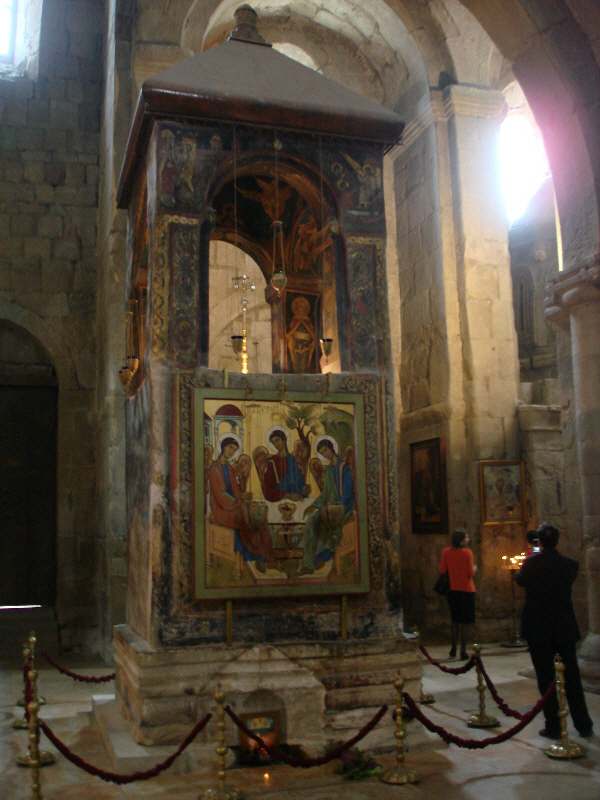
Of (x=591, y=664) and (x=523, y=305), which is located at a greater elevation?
(x=523, y=305)

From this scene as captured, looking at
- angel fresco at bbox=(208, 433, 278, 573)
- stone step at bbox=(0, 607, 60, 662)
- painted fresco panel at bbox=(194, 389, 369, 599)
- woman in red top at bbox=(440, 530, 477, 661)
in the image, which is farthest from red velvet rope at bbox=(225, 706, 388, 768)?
stone step at bbox=(0, 607, 60, 662)

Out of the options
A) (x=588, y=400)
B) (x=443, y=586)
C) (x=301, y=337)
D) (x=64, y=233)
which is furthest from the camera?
(x=64, y=233)

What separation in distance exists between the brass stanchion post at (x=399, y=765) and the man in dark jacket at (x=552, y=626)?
1382 mm

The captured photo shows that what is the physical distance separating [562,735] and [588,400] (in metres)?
3.73

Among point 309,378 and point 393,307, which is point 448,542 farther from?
point 309,378

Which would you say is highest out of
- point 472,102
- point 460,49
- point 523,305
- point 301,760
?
point 460,49

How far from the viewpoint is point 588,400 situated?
7.96m

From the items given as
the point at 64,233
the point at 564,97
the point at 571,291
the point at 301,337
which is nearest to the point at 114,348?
the point at 64,233

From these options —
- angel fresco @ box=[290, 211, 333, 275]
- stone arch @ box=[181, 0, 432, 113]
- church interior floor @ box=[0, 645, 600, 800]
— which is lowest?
church interior floor @ box=[0, 645, 600, 800]

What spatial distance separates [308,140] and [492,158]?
219 inches

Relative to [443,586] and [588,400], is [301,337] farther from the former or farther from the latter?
[443,586]

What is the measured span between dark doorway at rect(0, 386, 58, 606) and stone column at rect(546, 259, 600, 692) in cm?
733

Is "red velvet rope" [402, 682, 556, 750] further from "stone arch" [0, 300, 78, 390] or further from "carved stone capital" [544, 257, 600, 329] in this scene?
"stone arch" [0, 300, 78, 390]

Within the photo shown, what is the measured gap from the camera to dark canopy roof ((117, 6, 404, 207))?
19.1 feet
